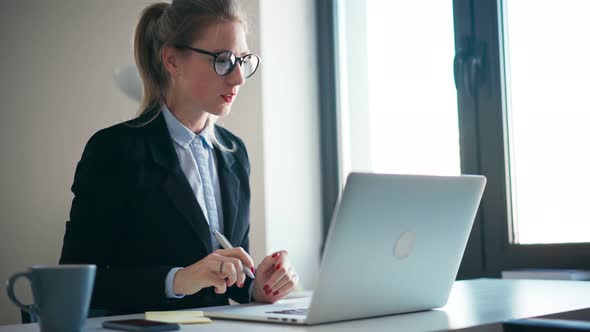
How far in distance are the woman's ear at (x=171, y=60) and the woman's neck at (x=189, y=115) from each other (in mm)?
81

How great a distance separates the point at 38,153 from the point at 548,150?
1668 mm

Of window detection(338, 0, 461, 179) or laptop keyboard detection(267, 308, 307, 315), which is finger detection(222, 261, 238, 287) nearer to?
laptop keyboard detection(267, 308, 307, 315)

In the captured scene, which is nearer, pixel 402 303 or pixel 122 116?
pixel 402 303

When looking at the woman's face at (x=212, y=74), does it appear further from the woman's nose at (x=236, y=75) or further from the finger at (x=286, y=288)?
the finger at (x=286, y=288)

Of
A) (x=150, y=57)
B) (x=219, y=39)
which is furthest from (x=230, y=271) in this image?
(x=150, y=57)

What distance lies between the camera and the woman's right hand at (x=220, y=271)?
1.35m

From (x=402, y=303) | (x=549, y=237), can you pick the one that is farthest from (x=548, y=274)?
(x=402, y=303)

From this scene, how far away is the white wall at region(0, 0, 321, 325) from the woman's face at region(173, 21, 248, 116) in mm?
819

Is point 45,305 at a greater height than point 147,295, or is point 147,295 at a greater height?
point 45,305

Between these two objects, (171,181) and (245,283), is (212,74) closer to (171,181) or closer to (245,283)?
(171,181)

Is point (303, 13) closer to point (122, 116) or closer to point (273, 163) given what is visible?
point (273, 163)

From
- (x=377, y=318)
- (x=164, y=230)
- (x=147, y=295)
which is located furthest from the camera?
(x=164, y=230)

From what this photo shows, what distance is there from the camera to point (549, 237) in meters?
2.30

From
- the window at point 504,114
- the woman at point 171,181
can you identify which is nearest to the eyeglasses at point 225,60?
the woman at point 171,181
